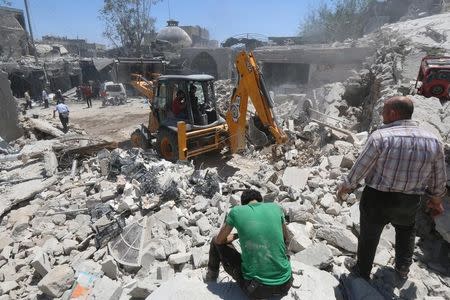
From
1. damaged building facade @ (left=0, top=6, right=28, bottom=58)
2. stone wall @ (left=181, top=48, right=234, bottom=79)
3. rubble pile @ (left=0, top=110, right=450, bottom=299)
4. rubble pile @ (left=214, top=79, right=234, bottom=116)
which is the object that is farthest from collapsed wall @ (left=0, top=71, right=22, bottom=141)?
damaged building facade @ (left=0, top=6, right=28, bottom=58)

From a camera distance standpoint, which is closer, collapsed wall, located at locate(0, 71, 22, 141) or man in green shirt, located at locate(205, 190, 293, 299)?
man in green shirt, located at locate(205, 190, 293, 299)

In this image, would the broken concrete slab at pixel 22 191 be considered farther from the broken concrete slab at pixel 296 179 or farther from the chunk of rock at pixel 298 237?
the chunk of rock at pixel 298 237

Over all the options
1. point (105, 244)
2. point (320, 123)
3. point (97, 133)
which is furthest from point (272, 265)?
point (97, 133)

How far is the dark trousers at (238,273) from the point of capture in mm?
2643

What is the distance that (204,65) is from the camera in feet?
87.0

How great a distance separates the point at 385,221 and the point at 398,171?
0.50 meters

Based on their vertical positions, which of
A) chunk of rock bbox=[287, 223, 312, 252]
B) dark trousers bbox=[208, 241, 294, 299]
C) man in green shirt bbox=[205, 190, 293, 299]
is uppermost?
man in green shirt bbox=[205, 190, 293, 299]

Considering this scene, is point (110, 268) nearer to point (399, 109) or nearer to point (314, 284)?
point (314, 284)

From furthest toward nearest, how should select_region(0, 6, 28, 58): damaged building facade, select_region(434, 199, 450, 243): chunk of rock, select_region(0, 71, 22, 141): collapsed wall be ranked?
select_region(0, 6, 28, 58): damaged building facade < select_region(0, 71, 22, 141): collapsed wall < select_region(434, 199, 450, 243): chunk of rock

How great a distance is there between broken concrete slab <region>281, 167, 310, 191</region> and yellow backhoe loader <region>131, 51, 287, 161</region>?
0.93 m

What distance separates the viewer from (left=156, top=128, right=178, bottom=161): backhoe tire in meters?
7.49

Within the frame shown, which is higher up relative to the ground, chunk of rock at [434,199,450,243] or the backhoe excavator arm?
the backhoe excavator arm

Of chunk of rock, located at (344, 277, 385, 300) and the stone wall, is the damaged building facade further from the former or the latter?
chunk of rock, located at (344, 277, 385, 300)

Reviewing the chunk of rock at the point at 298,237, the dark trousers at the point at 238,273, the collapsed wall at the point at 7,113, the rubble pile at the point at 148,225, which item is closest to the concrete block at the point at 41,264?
the rubble pile at the point at 148,225
